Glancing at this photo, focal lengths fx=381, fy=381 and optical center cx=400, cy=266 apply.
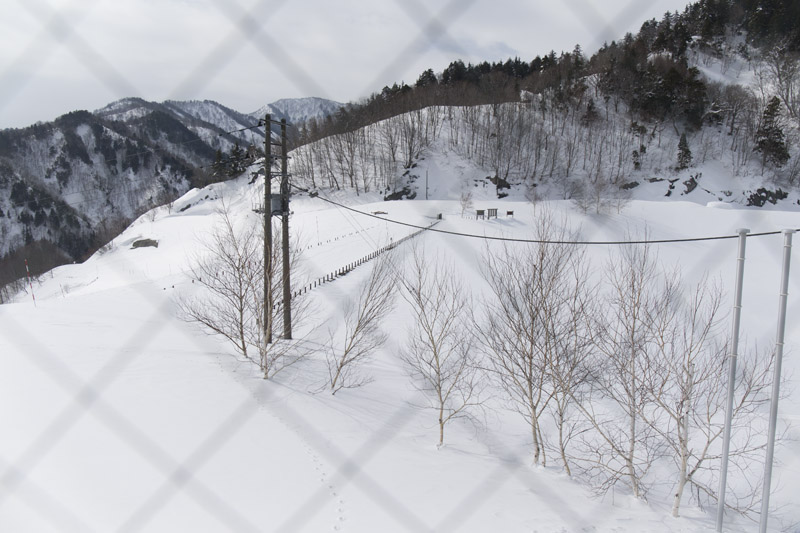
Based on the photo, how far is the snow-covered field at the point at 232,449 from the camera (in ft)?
11.1

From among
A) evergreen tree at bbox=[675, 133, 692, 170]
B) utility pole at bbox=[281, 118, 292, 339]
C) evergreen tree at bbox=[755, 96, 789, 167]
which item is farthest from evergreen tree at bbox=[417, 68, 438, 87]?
utility pole at bbox=[281, 118, 292, 339]

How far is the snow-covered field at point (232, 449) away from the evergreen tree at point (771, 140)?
44.0 m

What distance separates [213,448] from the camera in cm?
443

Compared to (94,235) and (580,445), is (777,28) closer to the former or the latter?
(580,445)

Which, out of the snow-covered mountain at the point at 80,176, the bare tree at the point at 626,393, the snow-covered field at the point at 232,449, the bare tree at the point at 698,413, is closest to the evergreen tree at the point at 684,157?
the snow-covered field at the point at 232,449

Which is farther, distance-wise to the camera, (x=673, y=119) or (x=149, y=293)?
(x=673, y=119)

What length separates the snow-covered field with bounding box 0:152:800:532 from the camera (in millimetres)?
3389

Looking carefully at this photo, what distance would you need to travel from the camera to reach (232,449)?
4551 mm

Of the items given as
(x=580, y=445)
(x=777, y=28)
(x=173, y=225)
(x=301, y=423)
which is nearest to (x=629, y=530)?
(x=580, y=445)

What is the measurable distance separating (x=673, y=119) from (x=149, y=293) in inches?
2240

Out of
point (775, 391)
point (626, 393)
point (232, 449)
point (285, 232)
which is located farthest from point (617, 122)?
point (232, 449)

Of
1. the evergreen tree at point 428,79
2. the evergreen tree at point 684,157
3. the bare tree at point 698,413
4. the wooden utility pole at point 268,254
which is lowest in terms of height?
the bare tree at point 698,413

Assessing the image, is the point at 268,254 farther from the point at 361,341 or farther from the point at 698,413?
the point at 698,413

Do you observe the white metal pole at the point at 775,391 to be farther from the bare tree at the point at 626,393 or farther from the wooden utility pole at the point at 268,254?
the wooden utility pole at the point at 268,254
